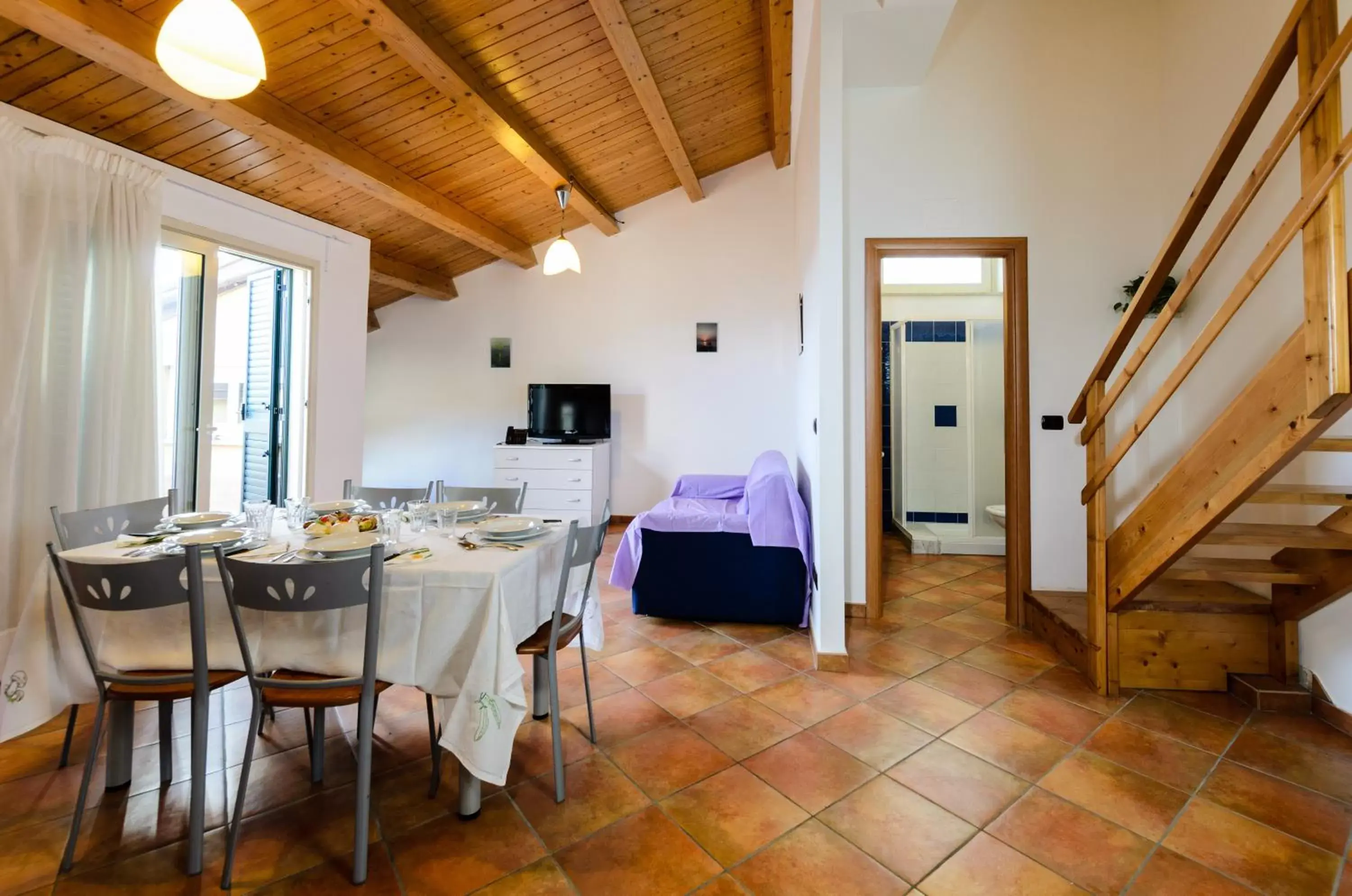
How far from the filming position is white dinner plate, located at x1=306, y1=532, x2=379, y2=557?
154 cm

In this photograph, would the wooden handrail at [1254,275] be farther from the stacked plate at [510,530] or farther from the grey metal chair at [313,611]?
the grey metal chair at [313,611]

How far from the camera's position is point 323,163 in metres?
3.37

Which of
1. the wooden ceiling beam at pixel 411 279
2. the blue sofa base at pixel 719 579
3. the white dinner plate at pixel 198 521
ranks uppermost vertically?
the wooden ceiling beam at pixel 411 279

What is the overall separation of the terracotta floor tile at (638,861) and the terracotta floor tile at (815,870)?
0.36 feet

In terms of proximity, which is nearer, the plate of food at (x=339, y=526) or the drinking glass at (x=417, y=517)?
the plate of food at (x=339, y=526)

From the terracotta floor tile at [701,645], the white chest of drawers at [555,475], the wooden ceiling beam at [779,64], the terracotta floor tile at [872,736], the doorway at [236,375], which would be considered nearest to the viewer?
the terracotta floor tile at [872,736]

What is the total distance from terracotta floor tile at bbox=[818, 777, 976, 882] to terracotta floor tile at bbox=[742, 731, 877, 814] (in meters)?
0.04

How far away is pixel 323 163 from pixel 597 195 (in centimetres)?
242

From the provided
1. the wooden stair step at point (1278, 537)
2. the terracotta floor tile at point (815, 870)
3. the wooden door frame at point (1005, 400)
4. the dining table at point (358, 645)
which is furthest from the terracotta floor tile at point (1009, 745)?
the dining table at point (358, 645)

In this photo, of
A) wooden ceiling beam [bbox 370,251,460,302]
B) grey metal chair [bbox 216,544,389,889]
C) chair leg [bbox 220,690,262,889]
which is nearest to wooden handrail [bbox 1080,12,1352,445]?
grey metal chair [bbox 216,544,389,889]

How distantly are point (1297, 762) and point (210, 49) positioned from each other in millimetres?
3865

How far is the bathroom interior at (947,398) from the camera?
4812 mm

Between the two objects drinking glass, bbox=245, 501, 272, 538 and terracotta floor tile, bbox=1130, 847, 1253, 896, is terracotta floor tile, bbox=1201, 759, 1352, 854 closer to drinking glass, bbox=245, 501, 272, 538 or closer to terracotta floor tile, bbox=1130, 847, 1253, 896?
terracotta floor tile, bbox=1130, 847, 1253, 896

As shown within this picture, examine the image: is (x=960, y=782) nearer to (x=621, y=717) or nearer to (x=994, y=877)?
(x=994, y=877)
